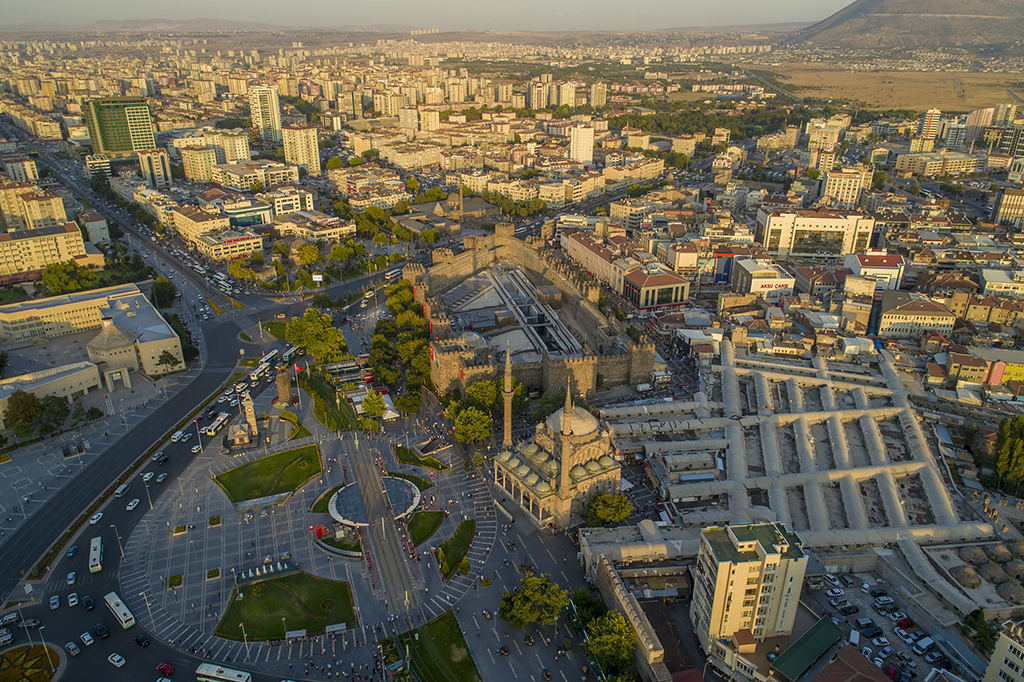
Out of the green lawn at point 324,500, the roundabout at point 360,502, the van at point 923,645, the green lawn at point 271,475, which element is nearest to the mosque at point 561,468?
the roundabout at point 360,502

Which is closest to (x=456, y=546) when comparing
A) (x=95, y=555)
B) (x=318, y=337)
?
(x=95, y=555)

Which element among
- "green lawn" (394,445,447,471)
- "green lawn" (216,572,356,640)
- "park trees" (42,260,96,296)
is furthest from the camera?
"park trees" (42,260,96,296)

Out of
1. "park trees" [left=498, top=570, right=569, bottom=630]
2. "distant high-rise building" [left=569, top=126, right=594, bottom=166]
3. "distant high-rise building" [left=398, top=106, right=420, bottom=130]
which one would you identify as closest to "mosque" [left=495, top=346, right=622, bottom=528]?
"park trees" [left=498, top=570, right=569, bottom=630]

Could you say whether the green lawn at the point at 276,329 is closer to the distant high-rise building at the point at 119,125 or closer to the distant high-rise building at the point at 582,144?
the distant high-rise building at the point at 582,144

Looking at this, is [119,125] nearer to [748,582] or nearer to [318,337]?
[318,337]

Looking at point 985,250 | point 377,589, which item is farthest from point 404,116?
point 377,589

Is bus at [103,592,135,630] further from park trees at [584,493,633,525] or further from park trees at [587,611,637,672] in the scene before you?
park trees at [584,493,633,525]
